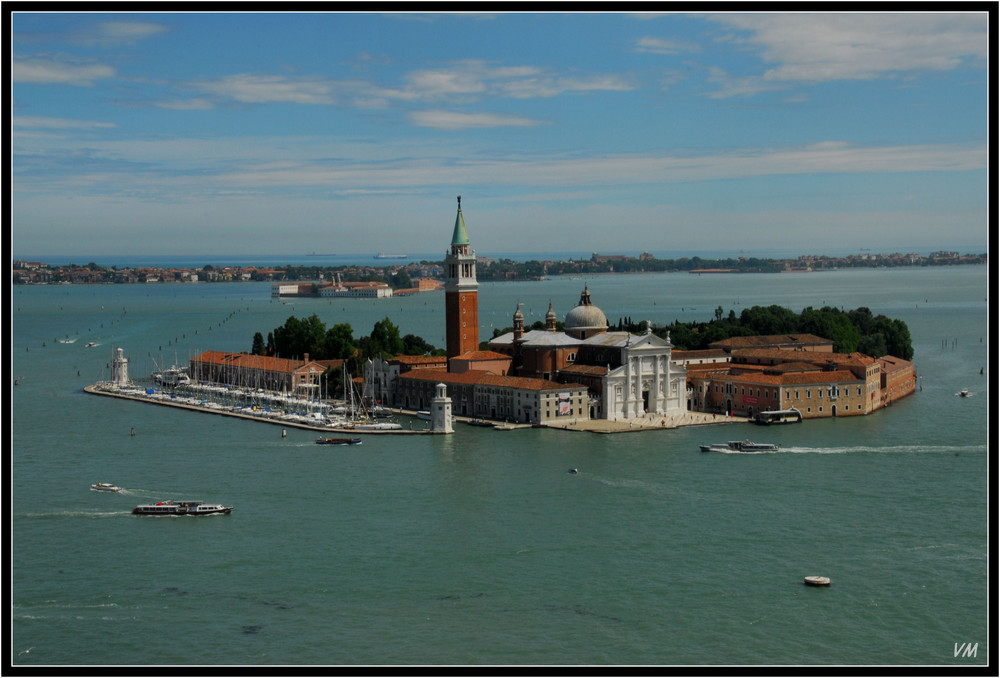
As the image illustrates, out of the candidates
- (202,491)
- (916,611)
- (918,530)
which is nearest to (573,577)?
(916,611)

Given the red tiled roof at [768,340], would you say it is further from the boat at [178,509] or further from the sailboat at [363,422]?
the boat at [178,509]

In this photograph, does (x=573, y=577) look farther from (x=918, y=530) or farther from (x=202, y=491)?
(x=202, y=491)

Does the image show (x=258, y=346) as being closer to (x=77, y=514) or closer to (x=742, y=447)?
(x=742, y=447)

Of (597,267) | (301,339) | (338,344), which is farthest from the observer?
(597,267)

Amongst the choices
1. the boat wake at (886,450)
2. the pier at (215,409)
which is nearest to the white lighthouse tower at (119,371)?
the pier at (215,409)

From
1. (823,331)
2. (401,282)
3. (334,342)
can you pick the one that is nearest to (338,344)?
(334,342)
